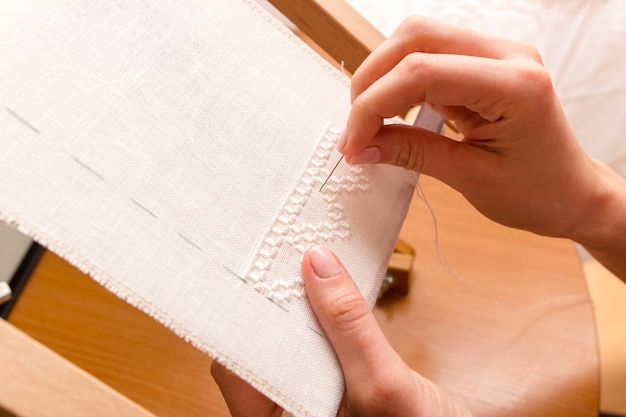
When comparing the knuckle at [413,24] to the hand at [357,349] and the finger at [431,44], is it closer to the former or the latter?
the finger at [431,44]

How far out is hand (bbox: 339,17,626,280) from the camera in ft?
1.40

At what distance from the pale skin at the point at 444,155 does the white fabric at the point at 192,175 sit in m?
0.03

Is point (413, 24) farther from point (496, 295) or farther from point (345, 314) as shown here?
point (496, 295)

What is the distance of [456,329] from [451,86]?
414mm

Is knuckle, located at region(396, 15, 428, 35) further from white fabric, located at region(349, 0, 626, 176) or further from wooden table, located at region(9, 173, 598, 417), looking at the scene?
white fabric, located at region(349, 0, 626, 176)

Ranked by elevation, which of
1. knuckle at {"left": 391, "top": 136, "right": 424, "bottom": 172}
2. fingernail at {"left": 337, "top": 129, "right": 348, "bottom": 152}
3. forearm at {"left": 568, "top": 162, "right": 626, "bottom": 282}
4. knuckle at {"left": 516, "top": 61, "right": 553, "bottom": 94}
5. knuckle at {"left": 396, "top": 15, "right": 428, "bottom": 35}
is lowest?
fingernail at {"left": 337, "top": 129, "right": 348, "bottom": 152}

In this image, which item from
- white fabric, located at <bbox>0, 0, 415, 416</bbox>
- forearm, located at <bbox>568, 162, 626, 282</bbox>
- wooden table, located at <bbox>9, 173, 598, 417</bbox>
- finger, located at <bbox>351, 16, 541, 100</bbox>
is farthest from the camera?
wooden table, located at <bbox>9, 173, 598, 417</bbox>

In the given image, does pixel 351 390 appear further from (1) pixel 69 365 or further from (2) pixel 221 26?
(2) pixel 221 26

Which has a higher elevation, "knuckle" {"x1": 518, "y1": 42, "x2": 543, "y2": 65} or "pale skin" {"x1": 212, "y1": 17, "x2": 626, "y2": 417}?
"knuckle" {"x1": 518, "y1": 42, "x2": 543, "y2": 65}

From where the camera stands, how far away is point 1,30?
0.38 m

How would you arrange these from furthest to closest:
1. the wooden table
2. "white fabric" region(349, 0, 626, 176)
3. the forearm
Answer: "white fabric" region(349, 0, 626, 176)
the wooden table
the forearm

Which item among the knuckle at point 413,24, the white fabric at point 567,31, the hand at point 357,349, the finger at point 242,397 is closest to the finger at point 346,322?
the hand at point 357,349

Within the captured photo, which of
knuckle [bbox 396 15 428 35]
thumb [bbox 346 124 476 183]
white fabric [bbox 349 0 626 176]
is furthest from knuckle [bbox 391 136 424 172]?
white fabric [bbox 349 0 626 176]

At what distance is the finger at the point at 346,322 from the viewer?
0.42m
